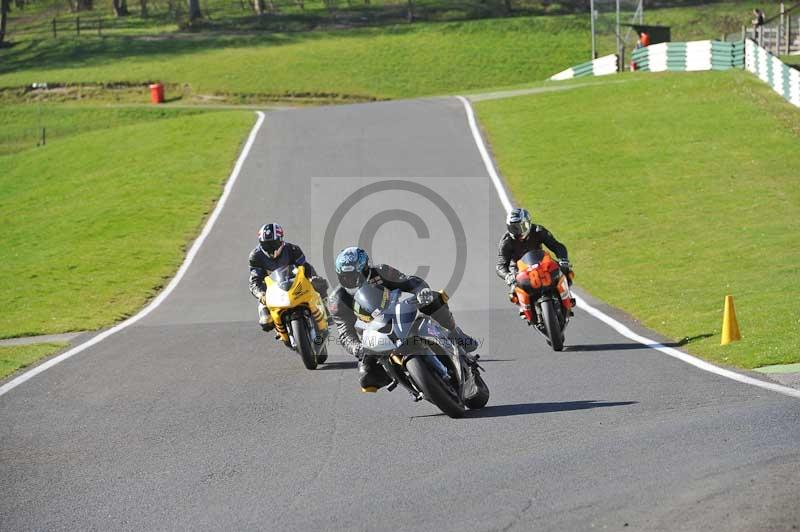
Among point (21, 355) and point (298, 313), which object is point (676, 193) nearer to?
point (298, 313)

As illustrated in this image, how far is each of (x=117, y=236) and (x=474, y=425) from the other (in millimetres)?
22614

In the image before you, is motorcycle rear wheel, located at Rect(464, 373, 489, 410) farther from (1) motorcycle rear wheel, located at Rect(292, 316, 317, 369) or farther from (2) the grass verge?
(2) the grass verge

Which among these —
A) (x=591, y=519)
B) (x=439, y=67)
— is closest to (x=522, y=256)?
(x=591, y=519)

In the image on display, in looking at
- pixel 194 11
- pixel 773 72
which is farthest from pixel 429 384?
pixel 194 11

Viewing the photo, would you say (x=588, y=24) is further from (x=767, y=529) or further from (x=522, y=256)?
(x=767, y=529)

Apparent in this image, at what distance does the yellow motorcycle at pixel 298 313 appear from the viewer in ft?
48.0

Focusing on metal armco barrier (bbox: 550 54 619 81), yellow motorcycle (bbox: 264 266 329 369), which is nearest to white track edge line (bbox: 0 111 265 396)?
yellow motorcycle (bbox: 264 266 329 369)

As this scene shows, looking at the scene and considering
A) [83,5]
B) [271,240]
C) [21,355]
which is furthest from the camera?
[83,5]

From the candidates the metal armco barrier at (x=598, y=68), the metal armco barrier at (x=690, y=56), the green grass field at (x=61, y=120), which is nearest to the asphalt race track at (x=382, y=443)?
the metal armco barrier at (x=690, y=56)

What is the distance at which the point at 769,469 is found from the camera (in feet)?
25.7

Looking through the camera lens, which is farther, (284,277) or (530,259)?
(530,259)

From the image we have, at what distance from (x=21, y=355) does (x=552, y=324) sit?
26.6 feet

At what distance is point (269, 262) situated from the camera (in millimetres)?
16297

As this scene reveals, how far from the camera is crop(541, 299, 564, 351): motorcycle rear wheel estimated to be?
48.4 feet
